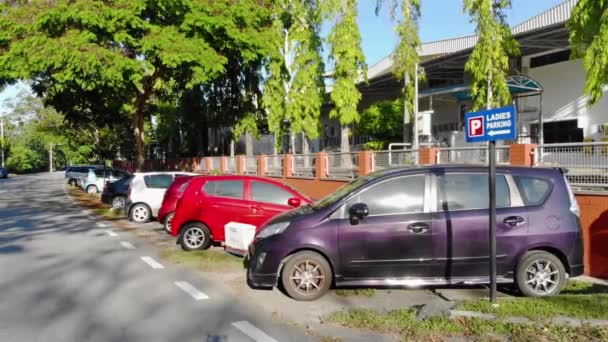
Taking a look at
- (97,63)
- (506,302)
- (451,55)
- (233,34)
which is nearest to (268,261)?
(506,302)

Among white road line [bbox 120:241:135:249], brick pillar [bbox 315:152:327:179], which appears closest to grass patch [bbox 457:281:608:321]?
white road line [bbox 120:241:135:249]

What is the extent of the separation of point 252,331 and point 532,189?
162 inches

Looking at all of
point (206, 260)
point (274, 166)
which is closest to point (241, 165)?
point (274, 166)

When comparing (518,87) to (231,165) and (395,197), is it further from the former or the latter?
(395,197)

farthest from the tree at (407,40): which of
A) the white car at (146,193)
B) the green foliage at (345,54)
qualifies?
the white car at (146,193)

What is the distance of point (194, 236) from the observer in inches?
427

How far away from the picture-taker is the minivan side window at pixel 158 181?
54.3ft

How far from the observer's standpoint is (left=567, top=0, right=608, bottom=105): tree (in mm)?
8602

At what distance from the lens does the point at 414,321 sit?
582 cm

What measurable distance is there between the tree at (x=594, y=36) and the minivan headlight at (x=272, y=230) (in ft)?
18.4

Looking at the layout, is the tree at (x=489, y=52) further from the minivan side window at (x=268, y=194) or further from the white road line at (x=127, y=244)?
the white road line at (x=127, y=244)

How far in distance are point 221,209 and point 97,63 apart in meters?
9.39

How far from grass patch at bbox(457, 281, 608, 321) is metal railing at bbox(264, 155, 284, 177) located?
1412 cm

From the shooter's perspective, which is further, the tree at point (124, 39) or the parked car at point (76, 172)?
the parked car at point (76, 172)
